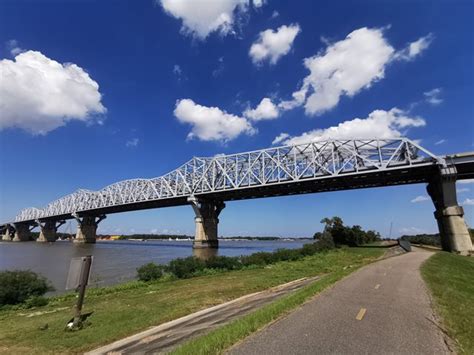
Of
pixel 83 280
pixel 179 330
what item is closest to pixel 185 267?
pixel 83 280

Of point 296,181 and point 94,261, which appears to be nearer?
point 94,261

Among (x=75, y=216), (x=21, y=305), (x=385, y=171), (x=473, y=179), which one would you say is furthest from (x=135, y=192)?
(x=21, y=305)

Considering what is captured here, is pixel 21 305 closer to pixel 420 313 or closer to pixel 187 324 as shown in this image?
pixel 187 324

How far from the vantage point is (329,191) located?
9381 cm

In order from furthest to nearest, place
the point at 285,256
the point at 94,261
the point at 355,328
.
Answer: the point at 94,261, the point at 285,256, the point at 355,328

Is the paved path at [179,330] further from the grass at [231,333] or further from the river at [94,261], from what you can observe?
the river at [94,261]

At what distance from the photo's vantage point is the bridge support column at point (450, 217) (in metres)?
50.0

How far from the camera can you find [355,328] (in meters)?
8.77

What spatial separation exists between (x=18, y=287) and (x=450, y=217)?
57.6 metres

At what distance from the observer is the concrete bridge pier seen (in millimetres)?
174125

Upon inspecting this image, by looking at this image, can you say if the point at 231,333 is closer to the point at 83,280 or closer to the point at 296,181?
the point at 83,280

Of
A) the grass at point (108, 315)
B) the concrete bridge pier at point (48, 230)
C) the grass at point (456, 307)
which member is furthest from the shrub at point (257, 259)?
the concrete bridge pier at point (48, 230)

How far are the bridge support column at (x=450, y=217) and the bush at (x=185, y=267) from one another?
41.6 meters

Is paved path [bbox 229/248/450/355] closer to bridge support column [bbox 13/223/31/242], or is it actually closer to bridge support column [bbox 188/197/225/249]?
bridge support column [bbox 188/197/225/249]
